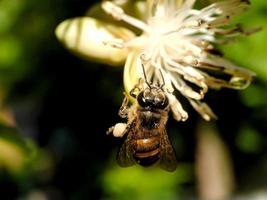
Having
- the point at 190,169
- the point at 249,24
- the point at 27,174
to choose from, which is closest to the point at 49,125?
the point at 27,174

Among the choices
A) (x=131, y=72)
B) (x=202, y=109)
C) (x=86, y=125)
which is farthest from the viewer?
(x=86, y=125)

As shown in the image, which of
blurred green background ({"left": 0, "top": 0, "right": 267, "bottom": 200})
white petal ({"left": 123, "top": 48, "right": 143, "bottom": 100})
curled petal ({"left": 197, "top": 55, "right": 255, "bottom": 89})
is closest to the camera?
white petal ({"left": 123, "top": 48, "right": 143, "bottom": 100})

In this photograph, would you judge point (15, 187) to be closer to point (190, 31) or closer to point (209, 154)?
point (209, 154)

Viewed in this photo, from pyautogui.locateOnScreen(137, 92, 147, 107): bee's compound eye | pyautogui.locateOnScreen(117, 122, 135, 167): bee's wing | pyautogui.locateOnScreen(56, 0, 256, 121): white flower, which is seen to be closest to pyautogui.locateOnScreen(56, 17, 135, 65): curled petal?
pyautogui.locateOnScreen(56, 0, 256, 121): white flower

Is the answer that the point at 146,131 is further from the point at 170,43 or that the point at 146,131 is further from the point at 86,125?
the point at 86,125

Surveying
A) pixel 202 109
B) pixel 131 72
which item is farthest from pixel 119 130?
pixel 202 109

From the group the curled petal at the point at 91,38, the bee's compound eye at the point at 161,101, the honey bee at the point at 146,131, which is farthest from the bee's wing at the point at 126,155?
the curled petal at the point at 91,38

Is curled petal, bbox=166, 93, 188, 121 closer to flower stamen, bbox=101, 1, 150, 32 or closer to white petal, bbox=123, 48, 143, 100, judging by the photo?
white petal, bbox=123, 48, 143, 100

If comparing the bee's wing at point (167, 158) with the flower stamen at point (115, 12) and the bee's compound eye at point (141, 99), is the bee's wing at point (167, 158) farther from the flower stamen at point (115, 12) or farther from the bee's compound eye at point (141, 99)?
the flower stamen at point (115, 12)
